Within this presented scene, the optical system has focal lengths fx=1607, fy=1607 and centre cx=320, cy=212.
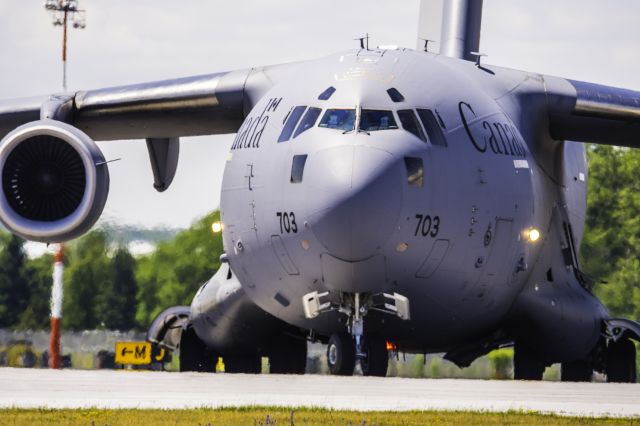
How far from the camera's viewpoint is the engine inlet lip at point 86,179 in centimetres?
1728

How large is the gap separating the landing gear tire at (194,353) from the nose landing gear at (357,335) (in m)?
4.32

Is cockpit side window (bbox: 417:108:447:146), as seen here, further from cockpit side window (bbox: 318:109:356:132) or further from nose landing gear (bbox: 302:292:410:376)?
nose landing gear (bbox: 302:292:410:376)

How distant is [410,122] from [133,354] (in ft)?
37.8

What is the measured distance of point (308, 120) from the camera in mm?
16016

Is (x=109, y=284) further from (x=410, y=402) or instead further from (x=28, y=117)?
(x=410, y=402)

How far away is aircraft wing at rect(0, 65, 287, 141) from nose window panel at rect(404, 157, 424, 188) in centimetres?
372

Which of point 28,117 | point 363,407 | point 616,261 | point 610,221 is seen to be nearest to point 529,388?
point 363,407

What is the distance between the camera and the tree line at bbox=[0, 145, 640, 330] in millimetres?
32844

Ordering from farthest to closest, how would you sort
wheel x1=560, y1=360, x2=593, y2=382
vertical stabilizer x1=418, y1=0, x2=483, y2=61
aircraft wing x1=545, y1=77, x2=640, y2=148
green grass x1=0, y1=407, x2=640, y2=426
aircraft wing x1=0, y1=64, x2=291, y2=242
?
vertical stabilizer x1=418, y1=0, x2=483, y2=61, wheel x1=560, y1=360, x2=593, y2=382, aircraft wing x1=545, y1=77, x2=640, y2=148, aircraft wing x1=0, y1=64, x2=291, y2=242, green grass x1=0, y1=407, x2=640, y2=426

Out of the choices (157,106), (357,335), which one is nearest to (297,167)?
(357,335)

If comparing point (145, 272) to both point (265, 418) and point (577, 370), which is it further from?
point (265, 418)

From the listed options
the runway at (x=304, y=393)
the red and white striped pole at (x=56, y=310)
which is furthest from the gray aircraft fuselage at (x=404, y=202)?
the red and white striped pole at (x=56, y=310)

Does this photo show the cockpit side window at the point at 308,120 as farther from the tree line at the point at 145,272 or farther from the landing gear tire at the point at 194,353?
the tree line at the point at 145,272

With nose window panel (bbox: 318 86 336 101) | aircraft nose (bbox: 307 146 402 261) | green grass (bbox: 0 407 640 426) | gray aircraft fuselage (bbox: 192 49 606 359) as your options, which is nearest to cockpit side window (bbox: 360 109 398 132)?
gray aircraft fuselage (bbox: 192 49 606 359)
